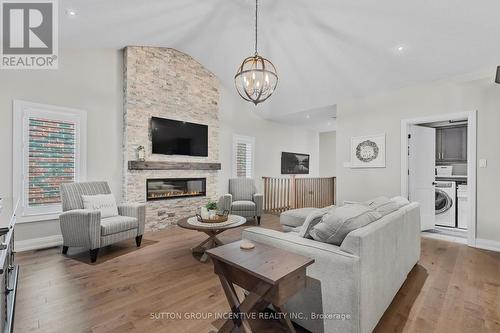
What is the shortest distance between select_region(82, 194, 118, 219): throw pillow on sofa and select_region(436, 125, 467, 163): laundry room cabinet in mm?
6672

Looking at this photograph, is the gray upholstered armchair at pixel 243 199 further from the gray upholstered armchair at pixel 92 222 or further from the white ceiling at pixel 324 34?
the white ceiling at pixel 324 34

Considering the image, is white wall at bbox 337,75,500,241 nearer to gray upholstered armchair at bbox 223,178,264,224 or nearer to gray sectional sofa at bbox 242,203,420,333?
gray upholstered armchair at bbox 223,178,264,224

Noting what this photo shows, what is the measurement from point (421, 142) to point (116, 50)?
591cm

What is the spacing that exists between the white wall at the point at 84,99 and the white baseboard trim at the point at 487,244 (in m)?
5.95

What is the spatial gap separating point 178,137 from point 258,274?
4.27m

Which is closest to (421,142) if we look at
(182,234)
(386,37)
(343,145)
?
(343,145)

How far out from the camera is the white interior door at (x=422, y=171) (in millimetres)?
4484

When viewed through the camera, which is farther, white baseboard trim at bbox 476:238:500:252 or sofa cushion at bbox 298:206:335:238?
white baseboard trim at bbox 476:238:500:252

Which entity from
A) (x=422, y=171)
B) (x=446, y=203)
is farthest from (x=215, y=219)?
(x=446, y=203)

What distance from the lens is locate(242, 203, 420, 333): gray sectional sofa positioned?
4.74 ft

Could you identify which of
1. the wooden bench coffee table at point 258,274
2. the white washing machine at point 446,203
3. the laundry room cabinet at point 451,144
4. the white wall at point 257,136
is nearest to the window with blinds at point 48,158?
the white wall at point 257,136

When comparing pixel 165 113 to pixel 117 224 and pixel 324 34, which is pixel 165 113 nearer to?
pixel 117 224

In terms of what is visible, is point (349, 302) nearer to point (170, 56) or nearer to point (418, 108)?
point (418, 108)

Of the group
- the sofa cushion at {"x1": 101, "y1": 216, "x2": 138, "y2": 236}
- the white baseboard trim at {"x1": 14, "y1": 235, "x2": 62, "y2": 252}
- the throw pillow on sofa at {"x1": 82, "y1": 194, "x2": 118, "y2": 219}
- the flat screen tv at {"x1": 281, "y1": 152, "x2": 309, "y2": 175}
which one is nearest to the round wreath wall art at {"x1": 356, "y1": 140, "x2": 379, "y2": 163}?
the flat screen tv at {"x1": 281, "y1": 152, "x2": 309, "y2": 175}
